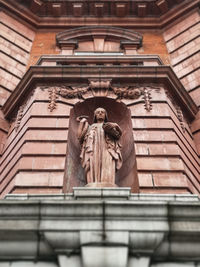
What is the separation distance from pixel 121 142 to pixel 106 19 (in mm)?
10320

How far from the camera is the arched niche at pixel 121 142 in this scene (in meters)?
9.49

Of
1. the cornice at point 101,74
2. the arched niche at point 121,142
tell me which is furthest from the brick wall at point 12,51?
the arched niche at point 121,142

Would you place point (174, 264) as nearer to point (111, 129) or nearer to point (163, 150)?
point (111, 129)

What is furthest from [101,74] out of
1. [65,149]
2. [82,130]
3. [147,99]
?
[82,130]

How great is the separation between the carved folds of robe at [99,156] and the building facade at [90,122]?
3.02 feet

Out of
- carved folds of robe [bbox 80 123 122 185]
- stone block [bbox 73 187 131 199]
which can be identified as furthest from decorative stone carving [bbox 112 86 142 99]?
stone block [bbox 73 187 131 199]

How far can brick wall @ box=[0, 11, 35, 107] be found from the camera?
14.0 metres

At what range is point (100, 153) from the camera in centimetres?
832

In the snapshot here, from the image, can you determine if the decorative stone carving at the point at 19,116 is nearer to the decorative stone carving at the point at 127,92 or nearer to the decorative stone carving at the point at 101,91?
the decorative stone carving at the point at 101,91

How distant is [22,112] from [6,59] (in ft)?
13.6

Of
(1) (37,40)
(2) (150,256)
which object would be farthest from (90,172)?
(1) (37,40)

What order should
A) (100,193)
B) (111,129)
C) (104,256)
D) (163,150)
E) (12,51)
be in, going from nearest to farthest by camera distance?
(104,256)
(100,193)
(111,129)
(163,150)
(12,51)

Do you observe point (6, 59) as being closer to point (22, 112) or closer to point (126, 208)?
point (22, 112)

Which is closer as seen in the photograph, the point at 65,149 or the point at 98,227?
the point at 98,227
